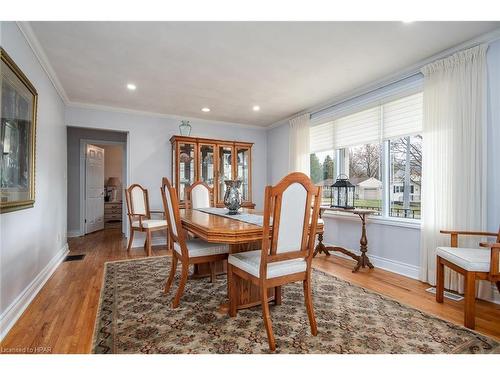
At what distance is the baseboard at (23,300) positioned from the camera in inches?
70.4

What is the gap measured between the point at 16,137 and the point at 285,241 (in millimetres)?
2153

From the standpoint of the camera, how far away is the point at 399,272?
3111 mm

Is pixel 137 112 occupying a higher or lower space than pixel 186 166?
higher

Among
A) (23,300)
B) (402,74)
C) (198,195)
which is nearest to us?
(23,300)

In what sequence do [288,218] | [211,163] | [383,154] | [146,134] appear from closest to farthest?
[288,218] < [383,154] < [146,134] < [211,163]

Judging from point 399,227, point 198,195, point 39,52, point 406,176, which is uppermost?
point 39,52

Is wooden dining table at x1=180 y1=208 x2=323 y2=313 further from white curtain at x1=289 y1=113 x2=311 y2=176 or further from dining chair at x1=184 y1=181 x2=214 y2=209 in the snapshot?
white curtain at x1=289 y1=113 x2=311 y2=176

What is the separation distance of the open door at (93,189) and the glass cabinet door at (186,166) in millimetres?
2589

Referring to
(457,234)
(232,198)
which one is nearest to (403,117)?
(457,234)

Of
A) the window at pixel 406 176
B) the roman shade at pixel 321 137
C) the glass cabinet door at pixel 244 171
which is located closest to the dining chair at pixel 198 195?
the glass cabinet door at pixel 244 171

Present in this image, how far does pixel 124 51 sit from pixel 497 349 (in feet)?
12.0

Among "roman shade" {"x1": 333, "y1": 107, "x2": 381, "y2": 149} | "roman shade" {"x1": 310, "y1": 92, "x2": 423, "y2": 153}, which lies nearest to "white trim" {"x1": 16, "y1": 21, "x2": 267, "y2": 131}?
"roman shade" {"x1": 310, "y1": 92, "x2": 423, "y2": 153}

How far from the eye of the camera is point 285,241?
172 centimetres

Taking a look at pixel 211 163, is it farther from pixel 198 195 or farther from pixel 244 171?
pixel 198 195
